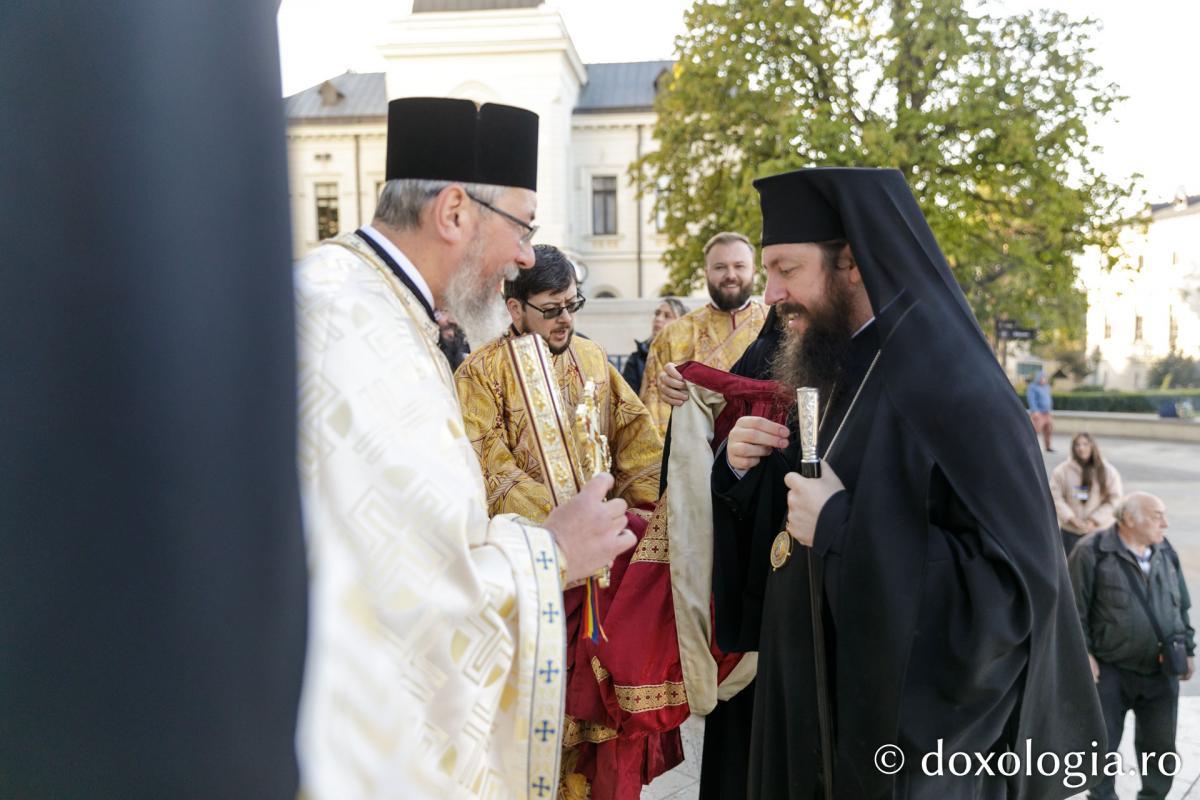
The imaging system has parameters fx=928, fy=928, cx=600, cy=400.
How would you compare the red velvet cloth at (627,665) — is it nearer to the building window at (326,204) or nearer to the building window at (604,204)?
→ the building window at (604,204)

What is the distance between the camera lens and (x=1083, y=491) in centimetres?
718

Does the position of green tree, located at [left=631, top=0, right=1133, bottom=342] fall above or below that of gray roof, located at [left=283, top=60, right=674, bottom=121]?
below

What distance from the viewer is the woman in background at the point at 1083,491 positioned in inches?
275

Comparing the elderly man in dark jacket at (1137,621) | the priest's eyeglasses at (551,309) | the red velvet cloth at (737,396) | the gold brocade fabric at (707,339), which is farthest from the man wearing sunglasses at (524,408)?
the elderly man in dark jacket at (1137,621)

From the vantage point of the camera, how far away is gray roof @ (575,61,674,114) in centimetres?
3500

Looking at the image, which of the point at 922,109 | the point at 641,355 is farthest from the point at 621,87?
the point at 641,355

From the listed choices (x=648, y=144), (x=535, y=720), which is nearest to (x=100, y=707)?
(x=535, y=720)

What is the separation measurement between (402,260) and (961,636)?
1402 mm

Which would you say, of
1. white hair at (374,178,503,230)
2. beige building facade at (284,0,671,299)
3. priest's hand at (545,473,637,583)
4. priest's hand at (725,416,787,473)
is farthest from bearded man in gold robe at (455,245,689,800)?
beige building facade at (284,0,671,299)

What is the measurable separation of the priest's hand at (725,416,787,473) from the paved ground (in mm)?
2566

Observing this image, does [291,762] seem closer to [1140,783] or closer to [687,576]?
[687,576]

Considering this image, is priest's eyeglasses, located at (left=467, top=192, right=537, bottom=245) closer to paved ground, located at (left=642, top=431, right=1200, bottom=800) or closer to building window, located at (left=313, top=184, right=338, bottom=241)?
paved ground, located at (left=642, top=431, right=1200, bottom=800)

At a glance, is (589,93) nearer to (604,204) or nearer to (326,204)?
(604,204)

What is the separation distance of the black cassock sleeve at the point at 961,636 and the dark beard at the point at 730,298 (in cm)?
386
